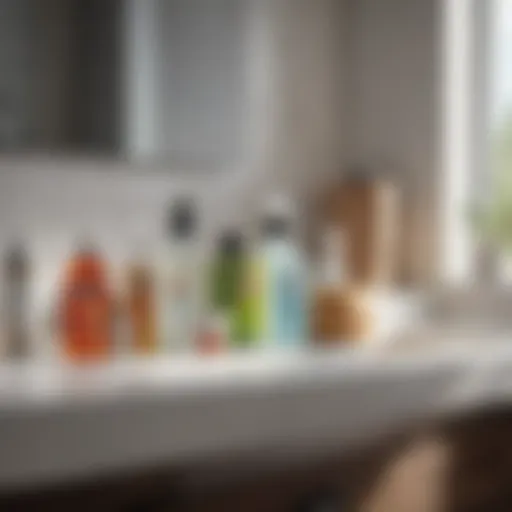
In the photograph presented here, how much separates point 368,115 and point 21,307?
2.56 feet

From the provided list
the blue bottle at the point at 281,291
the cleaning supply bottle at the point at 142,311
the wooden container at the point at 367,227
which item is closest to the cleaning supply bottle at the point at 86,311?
the cleaning supply bottle at the point at 142,311

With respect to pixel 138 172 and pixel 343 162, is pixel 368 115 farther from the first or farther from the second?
pixel 138 172

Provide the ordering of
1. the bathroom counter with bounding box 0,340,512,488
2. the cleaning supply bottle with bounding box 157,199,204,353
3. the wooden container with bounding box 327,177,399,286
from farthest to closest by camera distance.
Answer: the wooden container with bounding box 327,177,399,286 → the cleaning supply bottle with bounding box 157,199,204,353 → the bathroom counter with bounding box 0,340,512,488

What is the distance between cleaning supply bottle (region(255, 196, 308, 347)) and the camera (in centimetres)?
145

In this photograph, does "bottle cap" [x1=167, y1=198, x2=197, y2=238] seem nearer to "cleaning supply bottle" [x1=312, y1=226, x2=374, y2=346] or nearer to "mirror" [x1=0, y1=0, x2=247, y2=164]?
"mirror" [x1=0, y1=0, x2=247, y2=164]

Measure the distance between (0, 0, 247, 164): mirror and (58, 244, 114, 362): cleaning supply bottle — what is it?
157 mm

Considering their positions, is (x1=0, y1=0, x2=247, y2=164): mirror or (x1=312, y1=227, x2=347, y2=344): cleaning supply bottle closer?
(x1=0, y1=0, x2=247, y2=164): mirror

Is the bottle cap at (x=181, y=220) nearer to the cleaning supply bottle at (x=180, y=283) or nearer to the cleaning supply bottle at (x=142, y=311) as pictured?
the cleaning supply bottle at (x=180, y=283)

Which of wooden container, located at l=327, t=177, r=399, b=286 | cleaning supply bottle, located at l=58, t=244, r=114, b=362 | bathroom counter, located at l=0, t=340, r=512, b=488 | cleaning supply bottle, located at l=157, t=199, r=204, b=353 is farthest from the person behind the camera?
wooden container, located at l=327, t=177, r=399, b=286

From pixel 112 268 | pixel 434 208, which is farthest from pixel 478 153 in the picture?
pixel 112 268

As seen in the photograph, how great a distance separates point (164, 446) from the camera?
0.71 metres

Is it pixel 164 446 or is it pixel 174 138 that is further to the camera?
pixel 174 138

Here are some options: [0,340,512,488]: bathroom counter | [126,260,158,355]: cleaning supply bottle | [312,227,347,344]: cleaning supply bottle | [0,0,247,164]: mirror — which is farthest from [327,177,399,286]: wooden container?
[0,340,512,488]: bathroom counter

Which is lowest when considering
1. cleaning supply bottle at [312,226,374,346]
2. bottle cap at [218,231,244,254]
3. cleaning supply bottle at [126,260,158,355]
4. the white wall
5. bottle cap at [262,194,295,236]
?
cleaning supply bottle at [312,226,374,346]
